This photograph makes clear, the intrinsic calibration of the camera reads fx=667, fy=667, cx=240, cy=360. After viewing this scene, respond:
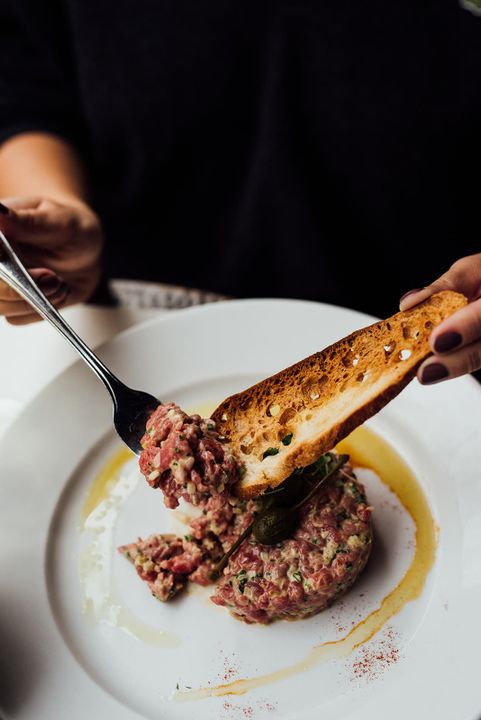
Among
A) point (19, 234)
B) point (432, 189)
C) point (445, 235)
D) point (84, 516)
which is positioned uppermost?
point (19, 234)

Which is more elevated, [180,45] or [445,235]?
[180,45]

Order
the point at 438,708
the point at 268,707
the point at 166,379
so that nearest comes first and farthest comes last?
the point at 438,708, the point at 268,707, the point at 166,379

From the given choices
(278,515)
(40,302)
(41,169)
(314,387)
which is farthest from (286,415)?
(41,169)

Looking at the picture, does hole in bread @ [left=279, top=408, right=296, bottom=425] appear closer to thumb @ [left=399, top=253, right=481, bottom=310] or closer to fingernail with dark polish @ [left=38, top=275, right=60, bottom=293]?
thumb @ [left=399, top=253, right=481, bottom=310]

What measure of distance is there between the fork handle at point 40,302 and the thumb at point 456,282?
2.42ft

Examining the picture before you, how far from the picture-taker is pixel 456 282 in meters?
1.36

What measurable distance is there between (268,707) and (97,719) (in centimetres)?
35

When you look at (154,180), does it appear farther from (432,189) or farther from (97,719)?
(97,719)

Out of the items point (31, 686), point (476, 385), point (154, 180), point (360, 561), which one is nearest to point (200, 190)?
point (154, 180)

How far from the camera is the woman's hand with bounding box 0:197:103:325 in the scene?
1.78 m

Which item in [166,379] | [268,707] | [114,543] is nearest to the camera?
[268,707]

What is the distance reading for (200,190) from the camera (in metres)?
2.42

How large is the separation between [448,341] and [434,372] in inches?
2.9

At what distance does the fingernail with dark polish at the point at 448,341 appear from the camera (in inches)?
46.6
